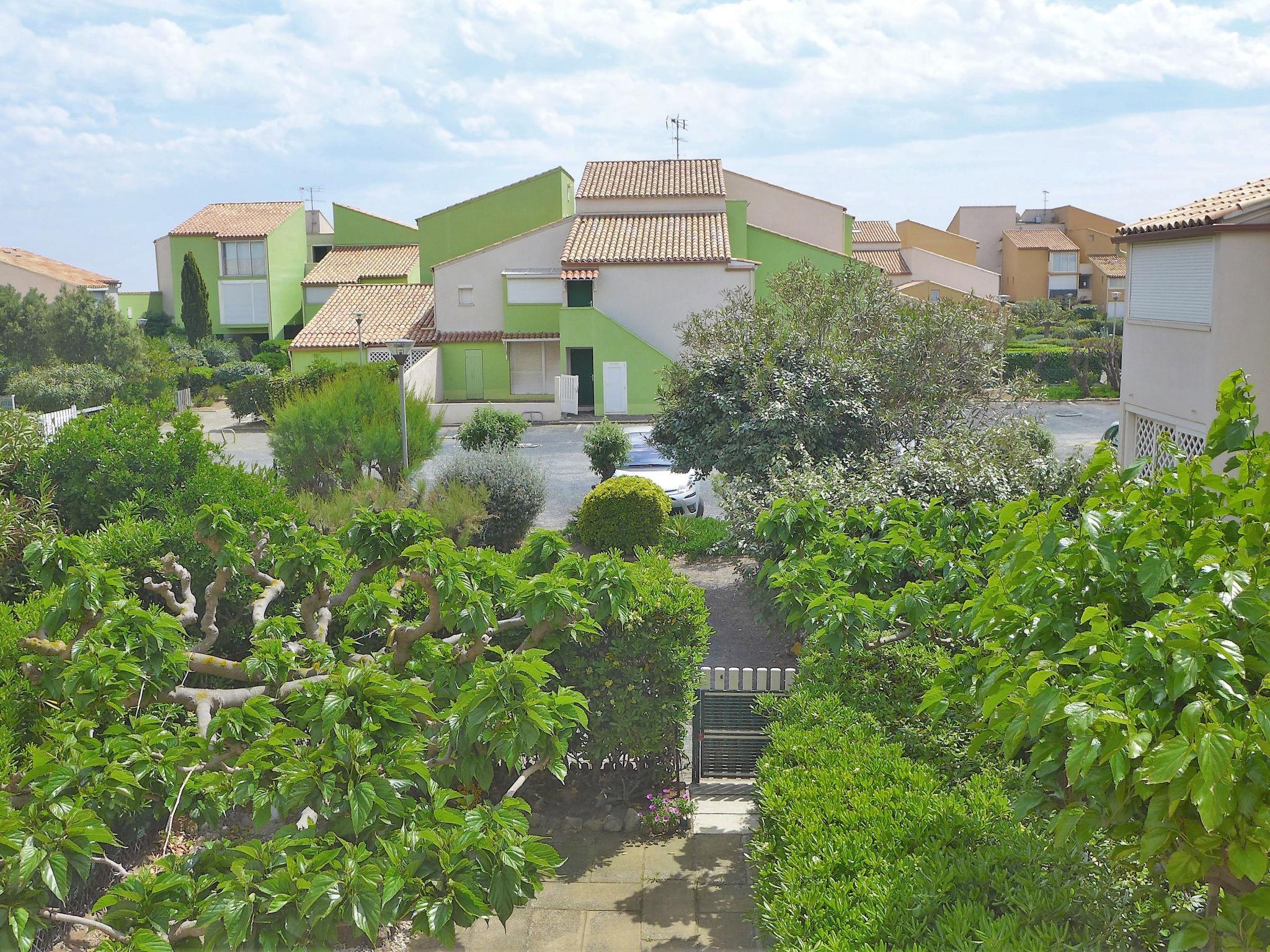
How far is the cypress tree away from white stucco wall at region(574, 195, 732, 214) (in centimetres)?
2130

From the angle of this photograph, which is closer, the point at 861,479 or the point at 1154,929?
the point at 1154,929

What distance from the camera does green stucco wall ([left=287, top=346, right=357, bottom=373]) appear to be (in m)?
40.0

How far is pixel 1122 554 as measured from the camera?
4.49 meters

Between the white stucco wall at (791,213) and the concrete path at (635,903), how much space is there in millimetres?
39534

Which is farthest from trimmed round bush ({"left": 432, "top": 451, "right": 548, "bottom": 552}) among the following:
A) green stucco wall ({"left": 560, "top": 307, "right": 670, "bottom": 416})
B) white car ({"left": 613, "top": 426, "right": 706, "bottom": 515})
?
green stucco wall ({"left": 560, "top": 307, "right": 670, "bottom": 416})

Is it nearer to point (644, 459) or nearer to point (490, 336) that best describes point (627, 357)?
point (490, 336)

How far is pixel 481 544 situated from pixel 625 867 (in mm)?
10913

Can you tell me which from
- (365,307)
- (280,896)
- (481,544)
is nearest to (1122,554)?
(280,896)

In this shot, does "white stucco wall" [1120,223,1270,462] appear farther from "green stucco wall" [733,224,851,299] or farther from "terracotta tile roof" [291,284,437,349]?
"terracotta tile roof" [291,284,437,349]

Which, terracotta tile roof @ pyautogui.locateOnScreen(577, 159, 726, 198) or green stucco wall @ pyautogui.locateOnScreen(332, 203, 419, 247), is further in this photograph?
green stucco wall @ pyautogui.locateOnScreen(332, 203, 419, 247)

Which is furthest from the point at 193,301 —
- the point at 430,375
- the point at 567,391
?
the point at 567,391

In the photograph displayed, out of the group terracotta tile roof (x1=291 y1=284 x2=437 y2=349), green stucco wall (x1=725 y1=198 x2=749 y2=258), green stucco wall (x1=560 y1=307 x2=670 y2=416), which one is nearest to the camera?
green stucco wall (x1=560 y1=307 x2=670 y2=416)

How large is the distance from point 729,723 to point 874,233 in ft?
196

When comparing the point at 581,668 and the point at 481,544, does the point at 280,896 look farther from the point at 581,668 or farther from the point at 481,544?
the point at 481,544
